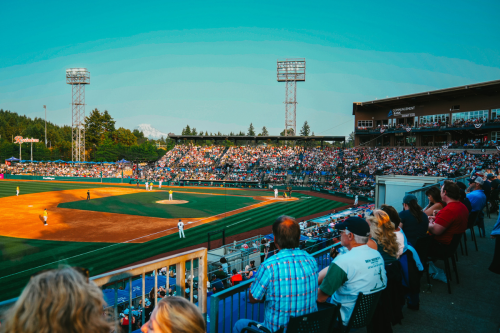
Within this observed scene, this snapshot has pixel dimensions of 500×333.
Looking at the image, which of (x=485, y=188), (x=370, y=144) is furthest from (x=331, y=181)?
(x=485, y=188)

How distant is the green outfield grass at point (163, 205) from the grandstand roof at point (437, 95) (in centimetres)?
2736

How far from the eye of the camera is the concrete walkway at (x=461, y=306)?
440 centimetres

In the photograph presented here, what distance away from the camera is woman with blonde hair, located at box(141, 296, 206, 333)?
1.81 metres

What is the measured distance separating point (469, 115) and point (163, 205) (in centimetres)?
3916

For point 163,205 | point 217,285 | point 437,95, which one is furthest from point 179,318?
point 437,95

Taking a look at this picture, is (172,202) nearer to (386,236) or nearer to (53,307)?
(386,236)

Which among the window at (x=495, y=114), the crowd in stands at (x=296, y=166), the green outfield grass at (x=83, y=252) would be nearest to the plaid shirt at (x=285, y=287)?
the green outfield grass at (x=83, y=252)

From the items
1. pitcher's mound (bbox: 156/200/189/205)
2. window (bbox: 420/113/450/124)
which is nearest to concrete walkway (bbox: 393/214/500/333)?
pitcher's mound (bbox: 156/200/189/205)

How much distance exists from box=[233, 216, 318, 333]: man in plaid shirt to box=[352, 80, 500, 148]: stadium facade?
4170 centimetres

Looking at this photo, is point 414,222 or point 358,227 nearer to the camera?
point 358,227

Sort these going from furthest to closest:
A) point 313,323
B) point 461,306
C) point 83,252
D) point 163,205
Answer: point 163,205
point 83,252
point 461,306
point 313,323

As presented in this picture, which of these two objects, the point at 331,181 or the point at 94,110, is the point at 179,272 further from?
the point at 94,110

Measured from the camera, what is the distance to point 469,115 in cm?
3997

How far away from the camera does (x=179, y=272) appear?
3045mm
